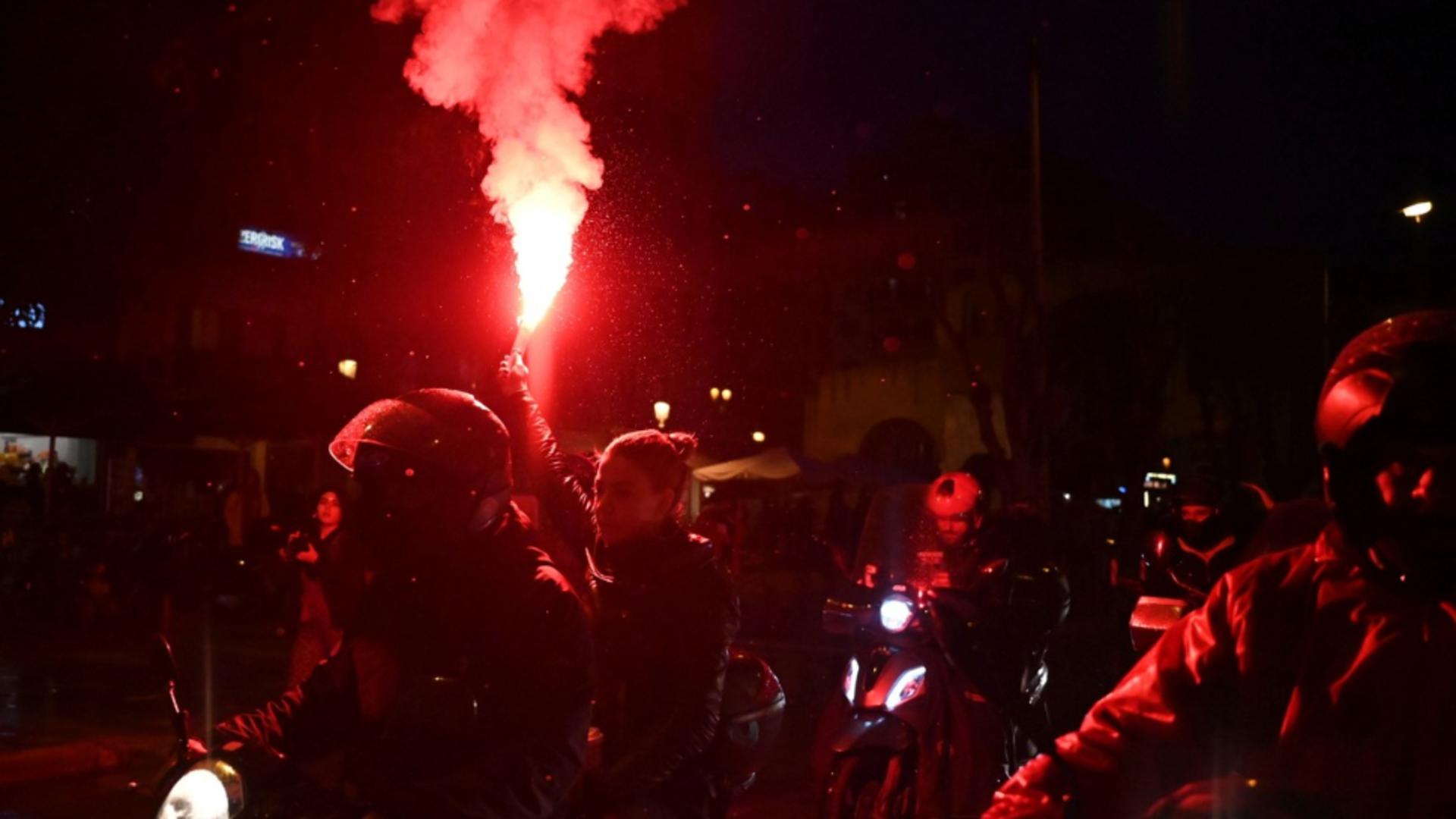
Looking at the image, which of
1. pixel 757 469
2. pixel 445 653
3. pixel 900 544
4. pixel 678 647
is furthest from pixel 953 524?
pixel 757 469

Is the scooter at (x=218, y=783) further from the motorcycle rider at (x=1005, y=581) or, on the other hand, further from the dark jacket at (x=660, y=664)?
the motorcycle rider at (x=1005, y=581)

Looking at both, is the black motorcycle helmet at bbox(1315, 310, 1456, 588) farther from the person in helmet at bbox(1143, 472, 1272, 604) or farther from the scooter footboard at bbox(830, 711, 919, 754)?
the person in helmet at bbox(1143, 472, 1272, 604)

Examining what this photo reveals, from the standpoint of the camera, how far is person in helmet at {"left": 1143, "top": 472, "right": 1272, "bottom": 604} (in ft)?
22.0

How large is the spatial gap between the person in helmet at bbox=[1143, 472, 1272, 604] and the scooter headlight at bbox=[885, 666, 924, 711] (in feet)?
5.12

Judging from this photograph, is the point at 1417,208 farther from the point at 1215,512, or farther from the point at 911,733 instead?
the point at 911,733

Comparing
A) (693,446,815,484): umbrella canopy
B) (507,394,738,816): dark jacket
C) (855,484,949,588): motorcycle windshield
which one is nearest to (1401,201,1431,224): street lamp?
(693,446,815,484): umbrella canopy

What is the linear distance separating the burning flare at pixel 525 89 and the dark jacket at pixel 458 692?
9.01 ft

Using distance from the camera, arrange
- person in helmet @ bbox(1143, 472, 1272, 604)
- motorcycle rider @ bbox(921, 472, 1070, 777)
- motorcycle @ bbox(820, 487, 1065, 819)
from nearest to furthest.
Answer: motorcycle @ bbox(820, 487, 1065, 819)
motorcycle rider @ bbox(921, 472, 1070, 777)
person in helmet @ bbox(1143, 472, 1272, 604)

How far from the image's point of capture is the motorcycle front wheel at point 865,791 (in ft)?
19.2

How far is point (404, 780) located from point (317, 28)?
10.9m

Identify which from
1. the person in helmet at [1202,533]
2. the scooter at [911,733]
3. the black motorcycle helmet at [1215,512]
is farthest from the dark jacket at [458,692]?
the black motorcycle helmet at [1215,512]

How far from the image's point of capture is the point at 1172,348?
3506cm

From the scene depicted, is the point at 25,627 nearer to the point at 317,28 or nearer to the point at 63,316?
the point at 63,316

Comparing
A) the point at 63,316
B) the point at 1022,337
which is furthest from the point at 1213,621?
the point at 1022,337
